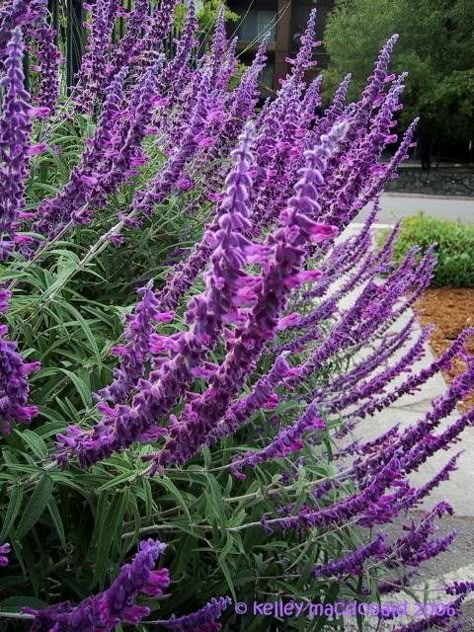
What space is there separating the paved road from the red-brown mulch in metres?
8.17

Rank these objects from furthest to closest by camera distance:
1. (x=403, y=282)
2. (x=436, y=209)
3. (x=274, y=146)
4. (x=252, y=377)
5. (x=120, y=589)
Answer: (x=436, y=209) < (x=403, y=282) < (x=252, y=377) < (x=274, y=146) < (x=120, y=589)

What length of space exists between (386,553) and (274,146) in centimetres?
146

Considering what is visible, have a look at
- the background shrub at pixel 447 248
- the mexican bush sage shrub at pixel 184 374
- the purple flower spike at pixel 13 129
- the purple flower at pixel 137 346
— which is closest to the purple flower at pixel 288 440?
the mexican bush sage shrub at pixel 184 374

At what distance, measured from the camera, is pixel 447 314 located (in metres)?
9.12

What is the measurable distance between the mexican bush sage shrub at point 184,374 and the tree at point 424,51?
102ft

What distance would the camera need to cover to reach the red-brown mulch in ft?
26.1

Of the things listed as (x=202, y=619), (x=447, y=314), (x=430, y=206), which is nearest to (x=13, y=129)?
(x=202, y=619)

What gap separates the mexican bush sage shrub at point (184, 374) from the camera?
126cm

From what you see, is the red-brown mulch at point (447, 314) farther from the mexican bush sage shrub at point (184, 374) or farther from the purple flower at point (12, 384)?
the purple flower at point (12, 384)

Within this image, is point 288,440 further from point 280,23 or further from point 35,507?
point 280,23

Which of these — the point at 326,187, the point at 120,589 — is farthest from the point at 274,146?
the point at 120,589

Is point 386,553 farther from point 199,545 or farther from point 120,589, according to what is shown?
point 120,589

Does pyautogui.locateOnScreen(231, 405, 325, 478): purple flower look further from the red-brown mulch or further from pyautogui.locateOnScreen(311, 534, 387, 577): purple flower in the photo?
the red-brown mulch

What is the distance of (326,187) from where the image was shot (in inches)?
95.8
